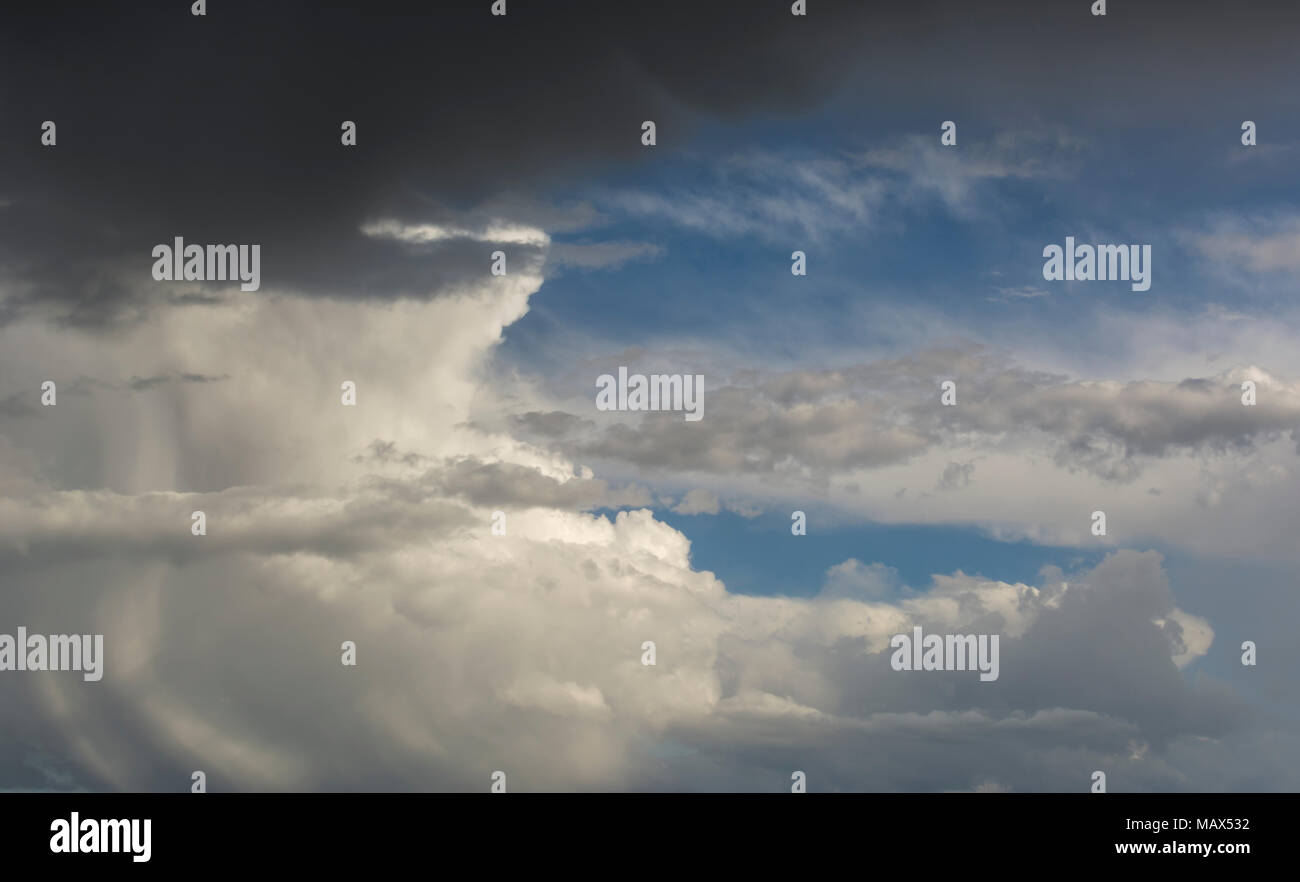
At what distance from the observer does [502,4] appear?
6675cm

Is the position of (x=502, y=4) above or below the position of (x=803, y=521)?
above

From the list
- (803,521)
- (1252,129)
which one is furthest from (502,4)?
(1252,129)
